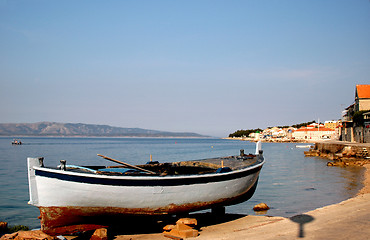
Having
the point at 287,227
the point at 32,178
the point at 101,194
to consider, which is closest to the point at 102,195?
the point at 101,194

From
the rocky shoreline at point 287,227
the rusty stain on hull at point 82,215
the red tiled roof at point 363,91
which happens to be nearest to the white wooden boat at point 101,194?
the rusty stain on hull at point 82,215

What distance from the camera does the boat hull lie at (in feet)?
28.6

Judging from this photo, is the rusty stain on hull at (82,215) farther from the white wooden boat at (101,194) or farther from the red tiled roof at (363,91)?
the red tiled roof at (363,91)

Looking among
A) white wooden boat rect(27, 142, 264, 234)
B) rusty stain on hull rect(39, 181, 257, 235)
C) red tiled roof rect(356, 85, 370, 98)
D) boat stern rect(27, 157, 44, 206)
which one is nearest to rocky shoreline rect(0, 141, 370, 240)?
rusty stain on hull rect(39, 181, 257, 235)

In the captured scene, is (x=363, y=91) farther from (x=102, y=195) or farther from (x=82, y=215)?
(x=82, y=215)

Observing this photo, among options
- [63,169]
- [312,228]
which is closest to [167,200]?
[63,169]

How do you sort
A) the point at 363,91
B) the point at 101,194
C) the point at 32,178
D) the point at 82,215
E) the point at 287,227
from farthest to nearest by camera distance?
the point at 363,91, the point at 287,227, the point at 82,215, the point at 101,194, the point at 32,178

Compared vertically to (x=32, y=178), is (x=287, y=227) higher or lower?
lower

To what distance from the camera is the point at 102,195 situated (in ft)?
29.3

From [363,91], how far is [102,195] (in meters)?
69.8

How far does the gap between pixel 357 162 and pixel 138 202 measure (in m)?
32.4

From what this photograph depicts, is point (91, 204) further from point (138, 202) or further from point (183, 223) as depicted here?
point (183, 223)

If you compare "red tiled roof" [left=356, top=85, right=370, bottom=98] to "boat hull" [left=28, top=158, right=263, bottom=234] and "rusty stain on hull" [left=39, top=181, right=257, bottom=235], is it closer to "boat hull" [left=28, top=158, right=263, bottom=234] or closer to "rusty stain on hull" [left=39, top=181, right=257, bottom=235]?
"boat hull" [left=28, top=158, right=263, bottom=234]

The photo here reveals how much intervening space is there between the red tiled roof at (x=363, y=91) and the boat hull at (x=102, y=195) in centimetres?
6619
